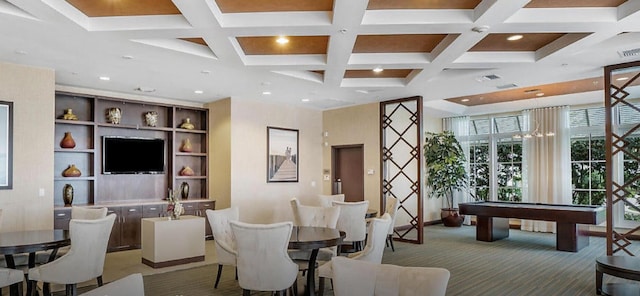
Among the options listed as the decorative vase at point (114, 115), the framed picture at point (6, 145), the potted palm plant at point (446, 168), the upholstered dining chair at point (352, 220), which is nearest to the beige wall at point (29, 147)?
the framed picture at point (6, 145)

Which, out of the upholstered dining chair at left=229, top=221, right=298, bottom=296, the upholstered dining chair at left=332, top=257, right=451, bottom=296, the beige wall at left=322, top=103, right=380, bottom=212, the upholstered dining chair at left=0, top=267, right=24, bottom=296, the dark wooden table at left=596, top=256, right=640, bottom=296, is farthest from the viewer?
the beige wall at left=322, top=103, right=380, bottom=212

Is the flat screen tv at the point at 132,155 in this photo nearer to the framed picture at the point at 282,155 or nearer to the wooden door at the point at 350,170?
the framed picture at the point at 282,155

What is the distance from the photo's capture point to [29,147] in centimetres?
594

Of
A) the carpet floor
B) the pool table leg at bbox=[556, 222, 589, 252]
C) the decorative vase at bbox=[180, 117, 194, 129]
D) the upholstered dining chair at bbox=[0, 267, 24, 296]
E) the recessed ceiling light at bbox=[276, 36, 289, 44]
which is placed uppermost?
the recessed ceiling light at bbox=[276, 36, 289, 44]

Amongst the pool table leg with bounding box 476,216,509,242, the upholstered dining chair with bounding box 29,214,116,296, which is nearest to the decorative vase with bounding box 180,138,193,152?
the upholstered dining chair with bounding box 29,214,116,296

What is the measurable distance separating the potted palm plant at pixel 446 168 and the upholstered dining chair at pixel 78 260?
8.26 m

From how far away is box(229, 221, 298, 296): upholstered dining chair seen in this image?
12.3 feet

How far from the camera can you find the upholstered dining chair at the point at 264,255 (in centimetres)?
375

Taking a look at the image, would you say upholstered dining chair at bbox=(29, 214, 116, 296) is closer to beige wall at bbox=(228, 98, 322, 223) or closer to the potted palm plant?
beige wall at bbox=(228, 98, 322, 223)

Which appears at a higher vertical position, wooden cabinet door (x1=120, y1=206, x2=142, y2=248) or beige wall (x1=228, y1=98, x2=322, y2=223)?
beige wall (x1=228, y1=98, x2=322, y2=223)

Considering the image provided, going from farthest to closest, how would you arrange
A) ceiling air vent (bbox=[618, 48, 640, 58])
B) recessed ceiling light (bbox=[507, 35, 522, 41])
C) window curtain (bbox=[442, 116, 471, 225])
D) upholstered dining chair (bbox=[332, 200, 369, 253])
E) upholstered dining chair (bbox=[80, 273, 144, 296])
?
window curtain (bbox=[442, 116, 471, 225])
upholstered dining chair (bbox=[332, 200, 369, 253])
ceiling air vent (bbox=[618, 48, 640, 58])
recessed ceiling light (bbox=[507, 35, 522, 41])
upholstered dining chair (bbox=[80, 273, 144, 296])

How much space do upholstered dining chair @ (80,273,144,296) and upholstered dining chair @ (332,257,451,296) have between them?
103 centimetres

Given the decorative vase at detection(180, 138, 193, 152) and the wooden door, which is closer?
the decorative vase at detection(180, 138, 193, 152)

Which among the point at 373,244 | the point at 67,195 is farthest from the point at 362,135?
the point at 67,195
